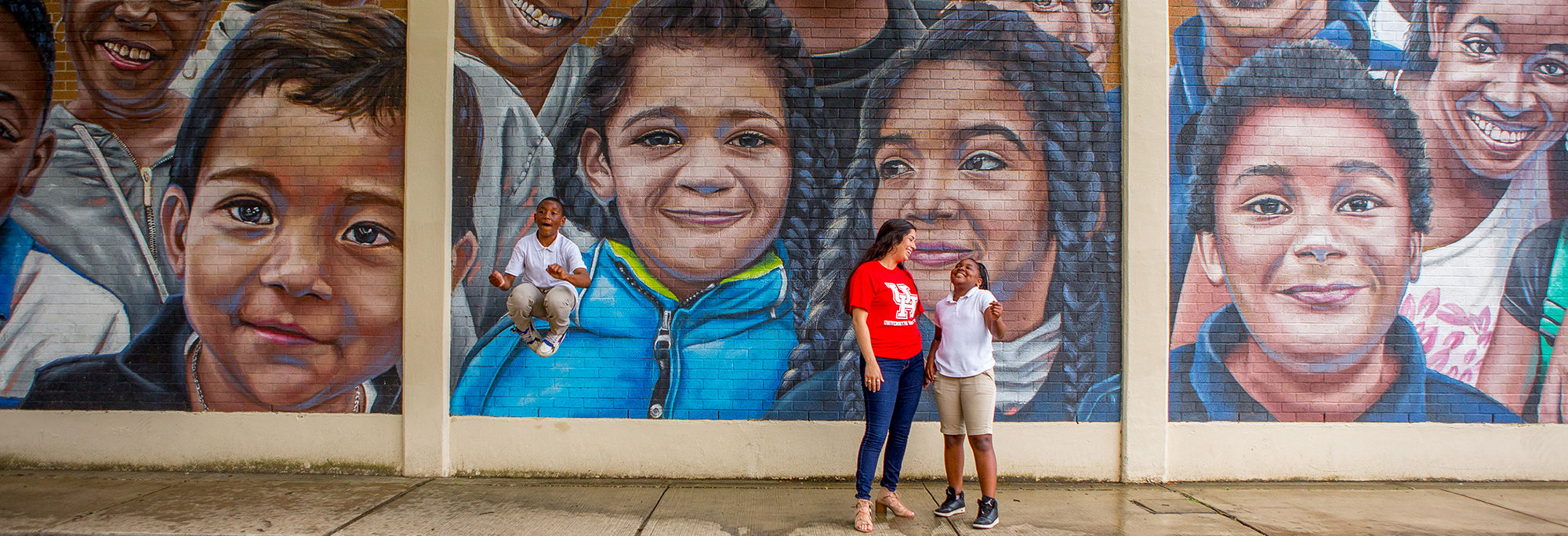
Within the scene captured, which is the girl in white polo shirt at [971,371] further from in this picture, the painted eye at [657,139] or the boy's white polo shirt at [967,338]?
the painted eye at [657,139]

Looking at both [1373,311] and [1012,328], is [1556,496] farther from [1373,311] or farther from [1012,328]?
[1012,328]

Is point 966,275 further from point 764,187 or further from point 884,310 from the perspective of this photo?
point 764,187

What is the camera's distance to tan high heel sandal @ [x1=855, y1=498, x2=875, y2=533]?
4.42 metres

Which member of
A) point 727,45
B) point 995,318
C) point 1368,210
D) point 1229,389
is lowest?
point 1229,389

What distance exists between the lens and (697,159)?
5691 millimetres

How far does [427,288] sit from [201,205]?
1.90 meters

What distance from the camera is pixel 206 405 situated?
228 inches

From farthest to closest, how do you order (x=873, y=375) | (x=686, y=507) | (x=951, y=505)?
(x=686, y=507)
(x=951, y=505)
(x=873, y=375)

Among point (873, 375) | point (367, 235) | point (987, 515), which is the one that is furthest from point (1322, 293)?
point (367, 235)

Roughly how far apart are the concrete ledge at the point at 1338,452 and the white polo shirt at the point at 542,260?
4491mm

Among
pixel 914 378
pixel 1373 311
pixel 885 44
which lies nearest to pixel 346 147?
pixel 885 44

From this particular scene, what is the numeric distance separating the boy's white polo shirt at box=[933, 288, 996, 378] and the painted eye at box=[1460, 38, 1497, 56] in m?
4.48

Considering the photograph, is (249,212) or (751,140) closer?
(751,140)

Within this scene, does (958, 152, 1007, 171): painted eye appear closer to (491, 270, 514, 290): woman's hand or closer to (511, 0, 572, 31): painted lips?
(511, 0, 572, 31): painted lips
